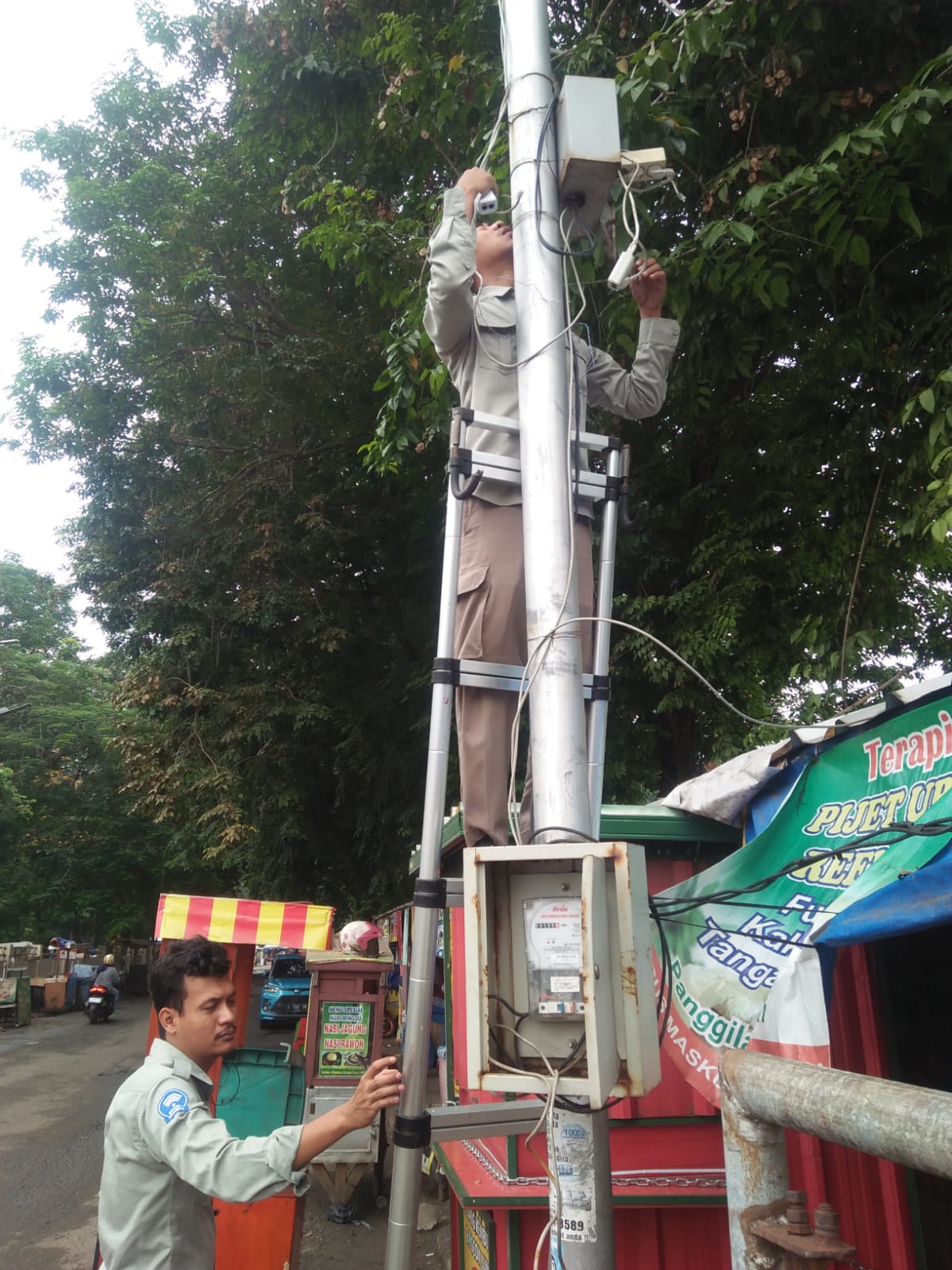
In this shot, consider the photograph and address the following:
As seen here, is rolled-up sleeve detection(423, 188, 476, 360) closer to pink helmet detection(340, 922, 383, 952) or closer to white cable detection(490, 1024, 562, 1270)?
white cable detection(490, 1024, 562, 1270)

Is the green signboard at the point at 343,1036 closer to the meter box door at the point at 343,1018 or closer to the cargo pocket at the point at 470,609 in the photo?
the meter box door at the point at 343,1018

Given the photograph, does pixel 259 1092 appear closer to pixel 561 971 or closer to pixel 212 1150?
pixel 212 1150

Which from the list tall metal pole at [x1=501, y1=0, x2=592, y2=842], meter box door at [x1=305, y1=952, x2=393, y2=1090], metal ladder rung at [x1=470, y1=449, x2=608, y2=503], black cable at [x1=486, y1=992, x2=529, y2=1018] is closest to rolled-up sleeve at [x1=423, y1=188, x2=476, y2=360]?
tall metal pole at [x1=501, y1=0, x2=592, y2=842]

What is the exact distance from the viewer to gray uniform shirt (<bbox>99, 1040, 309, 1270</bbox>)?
2.17 m

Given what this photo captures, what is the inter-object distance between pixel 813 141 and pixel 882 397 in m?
1.71

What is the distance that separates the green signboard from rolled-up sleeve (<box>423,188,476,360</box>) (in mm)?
7178

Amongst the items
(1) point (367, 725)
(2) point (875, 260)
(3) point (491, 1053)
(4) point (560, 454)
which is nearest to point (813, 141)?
(2) point (875, 260)

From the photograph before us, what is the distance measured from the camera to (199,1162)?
2.23m

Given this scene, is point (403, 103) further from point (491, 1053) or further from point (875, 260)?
point (491, 1053)

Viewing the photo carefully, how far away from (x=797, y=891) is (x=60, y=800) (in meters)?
32.4

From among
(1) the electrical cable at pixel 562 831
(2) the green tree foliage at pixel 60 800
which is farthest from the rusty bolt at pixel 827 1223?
(2) the green tree foliage at pixel 60 800

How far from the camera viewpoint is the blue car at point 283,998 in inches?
840

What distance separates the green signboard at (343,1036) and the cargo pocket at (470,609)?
271 inches

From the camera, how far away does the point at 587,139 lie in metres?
2.56
